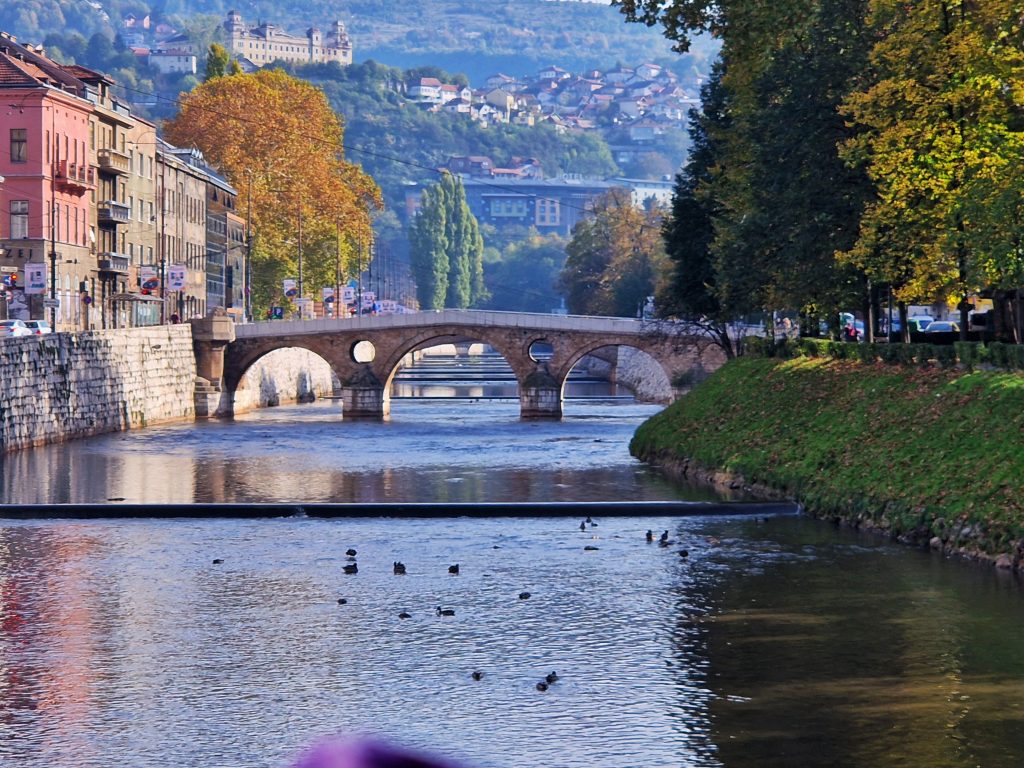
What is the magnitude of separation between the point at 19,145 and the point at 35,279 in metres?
17.6

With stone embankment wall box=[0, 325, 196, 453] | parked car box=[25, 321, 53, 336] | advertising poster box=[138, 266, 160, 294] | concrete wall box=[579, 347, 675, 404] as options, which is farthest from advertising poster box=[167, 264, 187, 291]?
concrete wall box=[579, 347, 675, 404]

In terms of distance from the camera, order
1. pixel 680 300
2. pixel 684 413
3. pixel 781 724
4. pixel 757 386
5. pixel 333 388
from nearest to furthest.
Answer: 1. pixel 781 724
2. pixel 757 386
3. pixel 684 413
4. pixel 680 300
5. pixel 333 388

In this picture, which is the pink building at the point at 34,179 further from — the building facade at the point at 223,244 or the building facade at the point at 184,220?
the building facade at the point at 223,244

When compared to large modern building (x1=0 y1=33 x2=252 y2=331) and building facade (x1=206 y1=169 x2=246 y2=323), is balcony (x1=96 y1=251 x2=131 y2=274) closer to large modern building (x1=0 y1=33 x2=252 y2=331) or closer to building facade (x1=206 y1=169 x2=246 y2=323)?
large modern building (x1=0 y1=33 x2=252 y2=331)

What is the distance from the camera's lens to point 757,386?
5600 centimetres

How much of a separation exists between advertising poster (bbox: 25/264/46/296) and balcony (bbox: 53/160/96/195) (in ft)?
50.4

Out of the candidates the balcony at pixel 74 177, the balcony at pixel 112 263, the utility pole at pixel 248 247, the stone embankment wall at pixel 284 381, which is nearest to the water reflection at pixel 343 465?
the stone embankment wall at pixel 284 381

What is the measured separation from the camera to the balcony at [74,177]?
89000 millimetres

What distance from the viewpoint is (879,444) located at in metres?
40.5

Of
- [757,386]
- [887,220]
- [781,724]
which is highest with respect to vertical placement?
[887,220]

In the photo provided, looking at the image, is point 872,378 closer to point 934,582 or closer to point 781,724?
point 934,582

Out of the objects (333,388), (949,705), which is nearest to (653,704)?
(949,705)

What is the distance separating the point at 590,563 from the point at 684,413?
26459 mm

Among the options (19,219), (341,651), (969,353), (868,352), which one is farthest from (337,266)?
(341,651)
